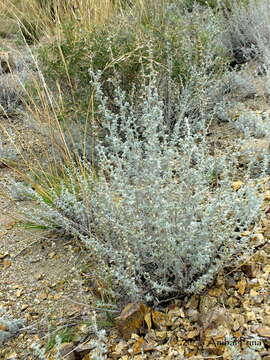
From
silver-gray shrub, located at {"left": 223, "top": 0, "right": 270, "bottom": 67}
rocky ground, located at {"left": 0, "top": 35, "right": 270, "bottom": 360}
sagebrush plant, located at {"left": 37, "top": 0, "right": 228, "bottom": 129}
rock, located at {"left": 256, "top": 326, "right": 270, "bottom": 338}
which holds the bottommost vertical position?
rocky ground, located at {"left": 0, "top": 35, "right": 270, "bottom": 360}

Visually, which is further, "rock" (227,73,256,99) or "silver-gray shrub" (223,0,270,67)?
→ "silver-gray shrub" (223,0,270,67)

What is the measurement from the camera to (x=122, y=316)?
1689mm

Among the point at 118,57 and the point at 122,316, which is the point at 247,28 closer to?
the point at 118,57

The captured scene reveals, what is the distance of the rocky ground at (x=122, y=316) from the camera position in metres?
1.57

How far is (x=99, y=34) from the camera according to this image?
10.3 feet

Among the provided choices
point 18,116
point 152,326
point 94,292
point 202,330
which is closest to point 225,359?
point 202,330

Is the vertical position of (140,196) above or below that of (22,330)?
above

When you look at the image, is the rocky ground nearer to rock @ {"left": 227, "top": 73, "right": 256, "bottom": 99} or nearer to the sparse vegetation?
the sparse vegetation

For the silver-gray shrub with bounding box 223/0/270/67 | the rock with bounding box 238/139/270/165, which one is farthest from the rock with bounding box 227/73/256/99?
the rock with bounding box 238/139/270/165

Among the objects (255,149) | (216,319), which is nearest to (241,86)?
(255,149)

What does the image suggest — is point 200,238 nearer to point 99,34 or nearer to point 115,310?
point 115,310

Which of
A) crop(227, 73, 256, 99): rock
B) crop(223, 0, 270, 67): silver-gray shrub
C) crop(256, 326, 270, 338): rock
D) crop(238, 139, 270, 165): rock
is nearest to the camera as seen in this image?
crop(256, 326, 270, 338): rock

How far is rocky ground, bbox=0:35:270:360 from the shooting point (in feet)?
5.14

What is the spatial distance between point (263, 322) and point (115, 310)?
0.63 meters
